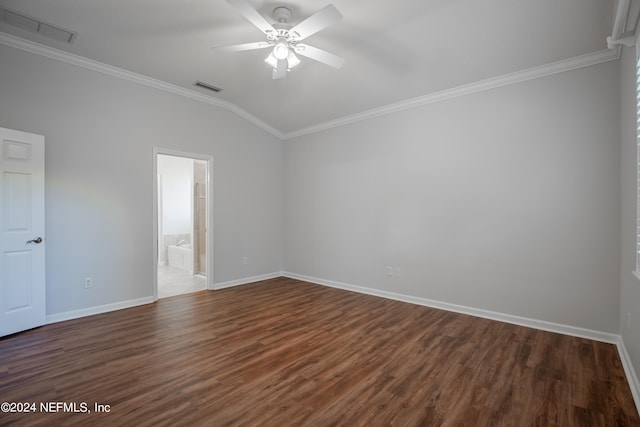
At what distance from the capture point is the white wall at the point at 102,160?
11.1 feet

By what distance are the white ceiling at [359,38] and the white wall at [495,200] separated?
1.61ft

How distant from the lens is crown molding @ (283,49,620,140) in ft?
9.85

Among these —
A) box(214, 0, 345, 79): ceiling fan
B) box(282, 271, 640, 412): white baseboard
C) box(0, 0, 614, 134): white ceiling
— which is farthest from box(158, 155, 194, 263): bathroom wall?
box(214, 0, 345, 79): ceiling fan

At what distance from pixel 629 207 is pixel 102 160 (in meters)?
5.79

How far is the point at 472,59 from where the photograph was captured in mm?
3279

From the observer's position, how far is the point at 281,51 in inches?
106

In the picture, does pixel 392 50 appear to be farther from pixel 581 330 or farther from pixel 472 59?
pixel 581 330

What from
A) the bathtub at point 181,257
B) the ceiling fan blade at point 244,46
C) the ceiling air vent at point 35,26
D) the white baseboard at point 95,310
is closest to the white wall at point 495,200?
the ceiling fan blade at point 244,46

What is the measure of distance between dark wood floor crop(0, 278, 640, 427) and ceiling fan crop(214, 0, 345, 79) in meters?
2.85

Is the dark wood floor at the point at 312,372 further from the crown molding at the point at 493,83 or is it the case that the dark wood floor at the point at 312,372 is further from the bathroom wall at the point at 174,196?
the bathroom wall at the point at 174,196

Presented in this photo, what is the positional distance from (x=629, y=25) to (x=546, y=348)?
285 centimetres

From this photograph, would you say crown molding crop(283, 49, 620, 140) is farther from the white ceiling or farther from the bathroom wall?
the bathroom wall

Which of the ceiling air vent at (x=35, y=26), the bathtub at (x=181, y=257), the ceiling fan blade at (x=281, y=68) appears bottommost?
the bathtub at (x=181, y=257)

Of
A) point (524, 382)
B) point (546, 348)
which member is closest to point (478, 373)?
point (524, 382)
